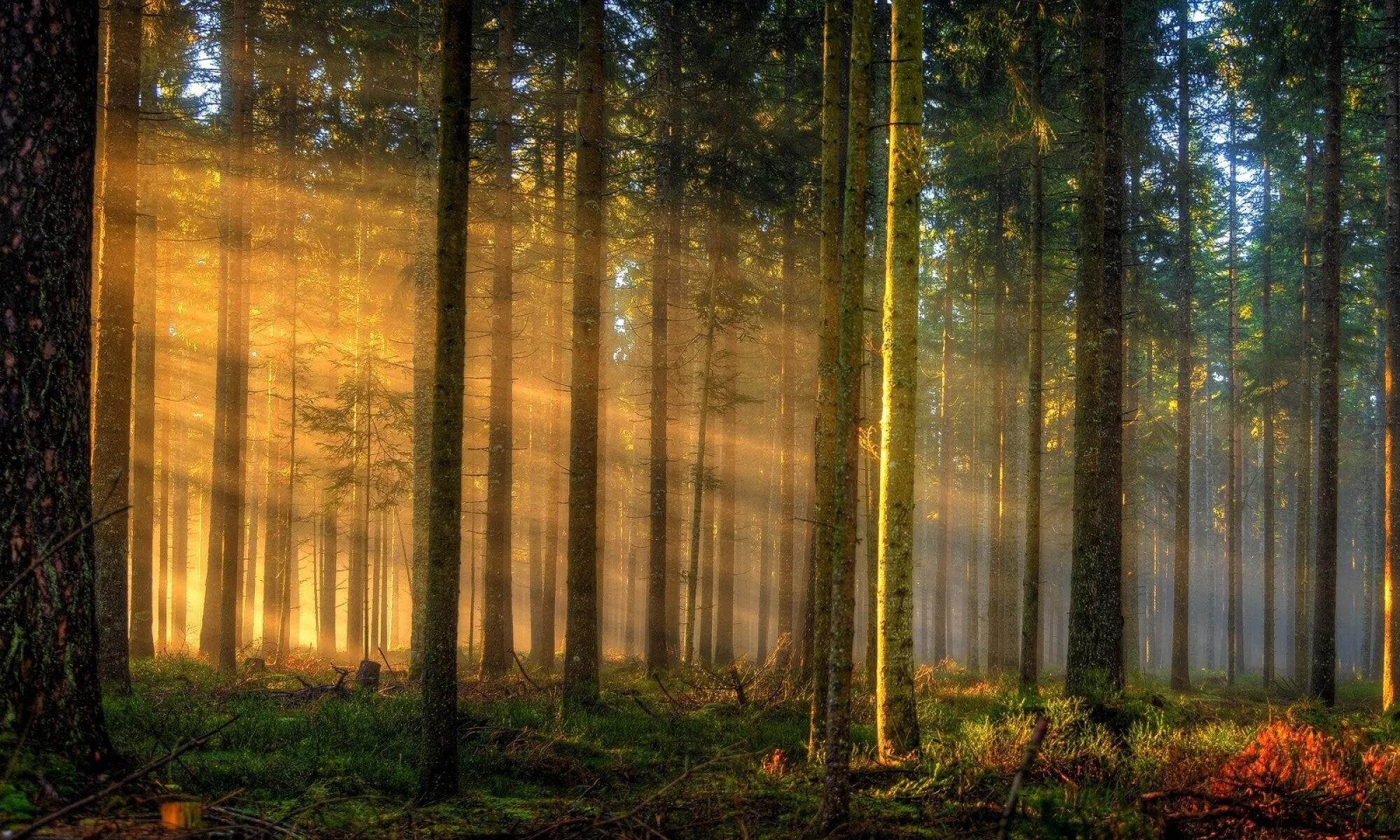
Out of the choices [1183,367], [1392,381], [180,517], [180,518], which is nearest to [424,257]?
[1392,381]

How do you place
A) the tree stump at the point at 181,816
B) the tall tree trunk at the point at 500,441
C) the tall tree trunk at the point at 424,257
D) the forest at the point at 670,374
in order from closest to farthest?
the tree stump at the point at 181,816
the forest at the point at 670,374
the tall tree trunk at the point at 424,257
the tall tree trunk at the point at 500,441

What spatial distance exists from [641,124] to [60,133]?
16.3 meters

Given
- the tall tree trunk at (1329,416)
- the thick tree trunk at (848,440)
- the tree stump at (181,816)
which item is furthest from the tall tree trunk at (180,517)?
the tall tree trunk at (1329,416)

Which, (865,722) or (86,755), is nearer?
(86,755)

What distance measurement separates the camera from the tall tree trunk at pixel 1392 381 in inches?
558

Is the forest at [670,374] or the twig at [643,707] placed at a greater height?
the forest at [670,374]

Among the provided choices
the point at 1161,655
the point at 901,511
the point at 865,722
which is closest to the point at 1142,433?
the point at 865,722

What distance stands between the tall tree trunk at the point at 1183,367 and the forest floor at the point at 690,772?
9234 millimetres

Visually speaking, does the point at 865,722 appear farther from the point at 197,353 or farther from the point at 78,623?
the point at 197,353

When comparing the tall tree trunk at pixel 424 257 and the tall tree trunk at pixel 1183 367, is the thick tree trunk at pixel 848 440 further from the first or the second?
the tall tree trunk at pixel 1183 367

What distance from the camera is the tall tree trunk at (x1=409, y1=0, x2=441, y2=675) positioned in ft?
42.9

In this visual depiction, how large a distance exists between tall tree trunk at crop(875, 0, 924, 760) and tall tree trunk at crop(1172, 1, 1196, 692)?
625 inches

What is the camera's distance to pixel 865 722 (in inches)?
447

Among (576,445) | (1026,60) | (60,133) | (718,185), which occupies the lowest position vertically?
(576,445)
